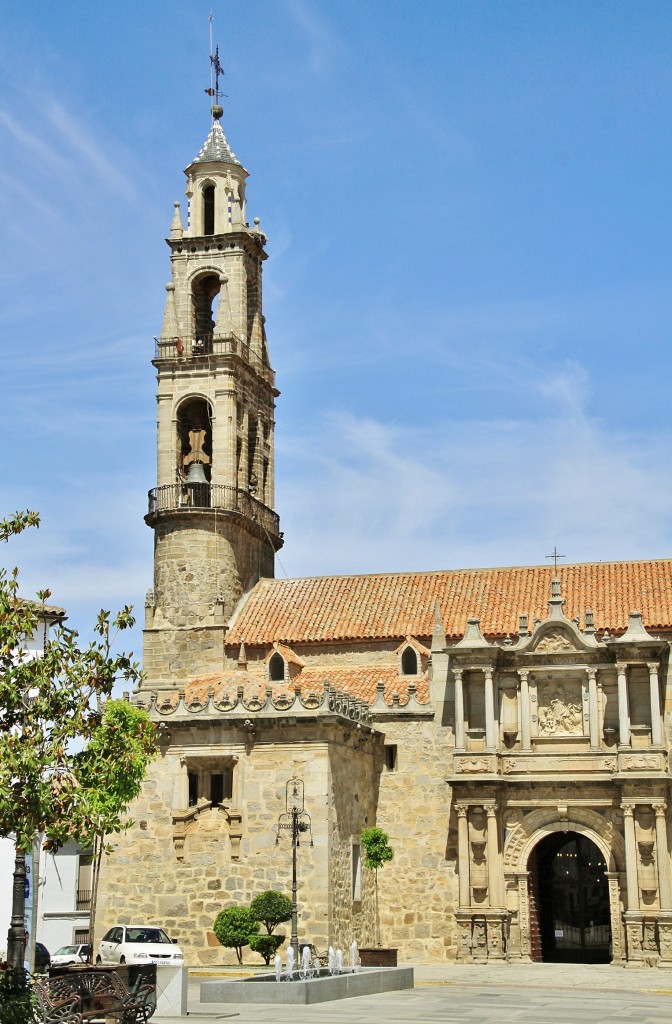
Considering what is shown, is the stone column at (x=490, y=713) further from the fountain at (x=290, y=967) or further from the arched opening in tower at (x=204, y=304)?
the arched opening in tower at (x=204, y=304)

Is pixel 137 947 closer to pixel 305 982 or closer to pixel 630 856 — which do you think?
pixel 305 982

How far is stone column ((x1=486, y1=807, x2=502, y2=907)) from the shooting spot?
40094 millimetres

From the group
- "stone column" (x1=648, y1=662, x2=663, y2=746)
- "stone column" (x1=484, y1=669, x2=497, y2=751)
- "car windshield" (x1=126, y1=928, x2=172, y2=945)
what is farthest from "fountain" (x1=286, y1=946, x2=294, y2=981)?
"stone column" (x1=648, y1=662, x2=663, y2=746)

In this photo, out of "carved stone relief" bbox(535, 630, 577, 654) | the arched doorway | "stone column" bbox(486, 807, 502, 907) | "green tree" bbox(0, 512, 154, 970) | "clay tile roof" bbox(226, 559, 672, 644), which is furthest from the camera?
"clay tile roof" bbox(226, 559, 672, 644)

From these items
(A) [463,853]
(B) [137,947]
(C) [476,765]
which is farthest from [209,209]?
(B) [137,947]

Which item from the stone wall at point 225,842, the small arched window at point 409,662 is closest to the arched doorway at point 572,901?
the stone wall at point 225,842

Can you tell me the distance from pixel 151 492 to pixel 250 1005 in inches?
1084

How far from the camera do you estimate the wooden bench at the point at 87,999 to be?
19578mm

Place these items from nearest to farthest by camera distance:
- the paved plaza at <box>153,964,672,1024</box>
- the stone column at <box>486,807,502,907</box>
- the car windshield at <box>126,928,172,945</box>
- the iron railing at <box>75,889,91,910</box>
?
the paved plaza at <box>153,964,672,1024</box>, the car windshield at <box>126,928,172,945</box>, the stone column at <box>486,807,502,907</box>, the iron railing at <box>75,889,91,910</box>

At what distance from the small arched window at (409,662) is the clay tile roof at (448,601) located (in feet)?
3.09

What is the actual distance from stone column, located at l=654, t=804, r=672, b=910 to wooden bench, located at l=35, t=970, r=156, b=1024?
21.4m

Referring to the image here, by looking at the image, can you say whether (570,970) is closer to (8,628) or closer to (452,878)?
(452,878)

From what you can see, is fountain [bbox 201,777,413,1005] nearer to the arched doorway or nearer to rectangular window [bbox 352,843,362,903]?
rectangular window [bbox 352,843,362,903]

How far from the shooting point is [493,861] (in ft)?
133
